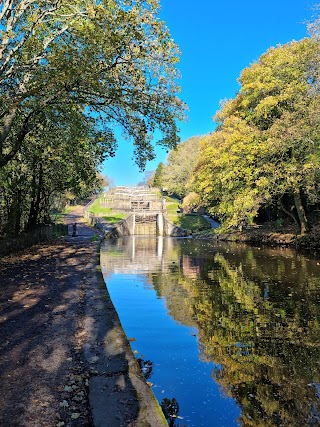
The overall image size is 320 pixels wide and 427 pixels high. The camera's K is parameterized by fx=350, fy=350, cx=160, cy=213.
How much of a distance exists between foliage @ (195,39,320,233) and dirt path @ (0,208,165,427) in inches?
605

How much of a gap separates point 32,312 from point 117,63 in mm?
7739

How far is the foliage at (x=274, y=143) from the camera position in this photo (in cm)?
2020

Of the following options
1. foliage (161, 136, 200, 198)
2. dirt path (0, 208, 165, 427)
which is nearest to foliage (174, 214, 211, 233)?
foliage (161, 136, 200, 198)

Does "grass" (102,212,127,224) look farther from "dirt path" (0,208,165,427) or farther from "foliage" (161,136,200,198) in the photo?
"dirt path" (0,208,165,427)

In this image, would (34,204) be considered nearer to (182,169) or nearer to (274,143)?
(274,143)

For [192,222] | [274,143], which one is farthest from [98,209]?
[274,143]

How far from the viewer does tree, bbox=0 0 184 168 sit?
390 inches

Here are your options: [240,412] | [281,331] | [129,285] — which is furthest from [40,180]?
[240,412]

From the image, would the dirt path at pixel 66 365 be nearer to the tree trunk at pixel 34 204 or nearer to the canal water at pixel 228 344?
the canal water at pixel 228 344

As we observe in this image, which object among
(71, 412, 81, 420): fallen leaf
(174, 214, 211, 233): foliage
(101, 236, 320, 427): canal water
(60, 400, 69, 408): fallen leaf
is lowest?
(101, 236, 320, 427): canal water

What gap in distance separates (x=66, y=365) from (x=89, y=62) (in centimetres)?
863

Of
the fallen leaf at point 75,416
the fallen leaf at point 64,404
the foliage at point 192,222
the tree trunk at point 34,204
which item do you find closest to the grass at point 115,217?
the foliage at point 192,222

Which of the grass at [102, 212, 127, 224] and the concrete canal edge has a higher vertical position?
the grass at [102, 212, 127, 224]

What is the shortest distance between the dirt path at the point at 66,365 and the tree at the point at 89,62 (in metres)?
5.74
